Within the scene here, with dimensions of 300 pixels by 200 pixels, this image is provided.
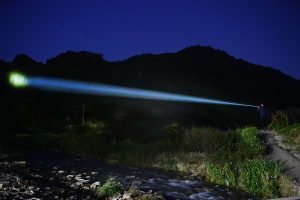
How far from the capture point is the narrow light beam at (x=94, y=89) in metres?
72.2

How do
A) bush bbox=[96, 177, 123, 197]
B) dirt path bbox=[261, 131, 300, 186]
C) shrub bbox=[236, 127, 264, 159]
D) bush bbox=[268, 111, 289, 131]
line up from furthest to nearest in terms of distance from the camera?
bush bbox=[268, 111, 289, 131] → shrub bbox=[236, 127, 264, 159] → dirt path bbox=[261, 131, 300, 186] → bush bbox=[96, 177, 123, 197]

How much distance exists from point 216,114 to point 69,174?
4986cm

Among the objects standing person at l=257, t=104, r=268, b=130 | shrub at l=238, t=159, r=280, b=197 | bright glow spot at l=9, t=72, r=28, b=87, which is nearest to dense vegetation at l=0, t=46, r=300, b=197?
shrub at l=238, t=159, r=280, b=197

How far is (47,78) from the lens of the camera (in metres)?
79.1

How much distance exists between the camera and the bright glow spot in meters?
68.5

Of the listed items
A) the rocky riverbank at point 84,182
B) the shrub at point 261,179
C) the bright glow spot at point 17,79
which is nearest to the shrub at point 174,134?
the rocky riverbank at point 84,182

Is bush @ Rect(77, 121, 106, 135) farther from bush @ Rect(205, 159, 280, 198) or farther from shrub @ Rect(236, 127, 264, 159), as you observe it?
bush @ Rect(205, 159, 280, 198)

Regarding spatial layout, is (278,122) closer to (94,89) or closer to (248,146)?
(248,146)

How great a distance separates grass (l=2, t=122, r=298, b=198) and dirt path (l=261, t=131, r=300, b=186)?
64 centimetres

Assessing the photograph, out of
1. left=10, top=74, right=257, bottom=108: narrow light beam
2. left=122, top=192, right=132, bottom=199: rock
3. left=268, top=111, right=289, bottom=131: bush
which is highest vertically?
left=10, top=74, right=257, bottom=108: narrow light beam

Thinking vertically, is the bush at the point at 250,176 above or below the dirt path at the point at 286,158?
below

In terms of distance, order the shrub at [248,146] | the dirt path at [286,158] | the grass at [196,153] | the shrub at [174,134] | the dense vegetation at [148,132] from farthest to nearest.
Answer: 1. the shrub at [174,134]
2. the shrub at [248,146]
3. the dense vegetation at [148,132]
4. the dirt path at [286,158]
5. the grass at [196,153]

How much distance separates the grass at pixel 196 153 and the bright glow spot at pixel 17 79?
131ft

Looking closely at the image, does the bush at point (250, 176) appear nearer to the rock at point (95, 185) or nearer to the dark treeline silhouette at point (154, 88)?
the rock at point (95, 185)
